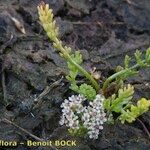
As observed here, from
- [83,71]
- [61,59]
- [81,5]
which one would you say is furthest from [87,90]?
[81,5]

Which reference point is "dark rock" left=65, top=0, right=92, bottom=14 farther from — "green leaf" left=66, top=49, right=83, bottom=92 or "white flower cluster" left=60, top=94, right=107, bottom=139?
"white flower cluster" left=60, top=94, right=107, bottom=139

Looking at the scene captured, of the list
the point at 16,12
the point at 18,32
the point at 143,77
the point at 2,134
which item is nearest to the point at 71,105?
the point at 2,134

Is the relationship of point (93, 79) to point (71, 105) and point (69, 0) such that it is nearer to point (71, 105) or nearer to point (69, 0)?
point (71, 105)

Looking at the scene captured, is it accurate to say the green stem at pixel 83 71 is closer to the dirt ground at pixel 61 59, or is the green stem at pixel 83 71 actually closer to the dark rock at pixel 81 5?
the dirt ground at pixel 61 59

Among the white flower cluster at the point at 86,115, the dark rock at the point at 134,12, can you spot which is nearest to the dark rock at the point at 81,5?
the dark rock at the point at 134,12

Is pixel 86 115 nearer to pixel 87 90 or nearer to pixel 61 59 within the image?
pixel 87 90

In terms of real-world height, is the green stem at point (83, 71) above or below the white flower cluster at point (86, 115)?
above
